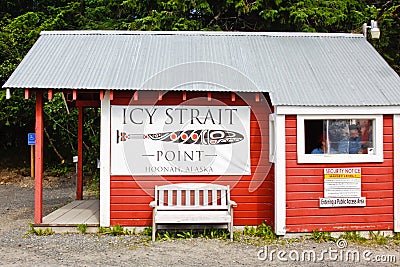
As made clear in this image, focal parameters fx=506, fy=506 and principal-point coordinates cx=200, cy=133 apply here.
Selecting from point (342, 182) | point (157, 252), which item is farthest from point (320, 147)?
point (157, 252)

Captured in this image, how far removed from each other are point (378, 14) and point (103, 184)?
11410 mm

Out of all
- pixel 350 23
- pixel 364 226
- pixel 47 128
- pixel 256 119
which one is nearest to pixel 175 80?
pixel 256 119

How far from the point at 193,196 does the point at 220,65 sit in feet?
8.03

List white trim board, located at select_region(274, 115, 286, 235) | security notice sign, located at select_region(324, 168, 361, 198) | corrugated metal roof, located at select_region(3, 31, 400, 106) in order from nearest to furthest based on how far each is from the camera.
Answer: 1. white trim board, located at select_region(274, 115, 286, 235)
2. security notice sign, located at select_region(324, 168, 361, 198)
3. corrugated metal roof, located at select_region(3, 31, 400, 106)

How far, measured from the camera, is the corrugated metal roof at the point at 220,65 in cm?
823

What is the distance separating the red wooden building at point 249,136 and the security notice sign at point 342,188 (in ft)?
0.05

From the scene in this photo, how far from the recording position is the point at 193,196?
27.7 feet

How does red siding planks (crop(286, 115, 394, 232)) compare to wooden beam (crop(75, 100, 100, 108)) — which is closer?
red siding planks (crop(286, 115, 394, 232))

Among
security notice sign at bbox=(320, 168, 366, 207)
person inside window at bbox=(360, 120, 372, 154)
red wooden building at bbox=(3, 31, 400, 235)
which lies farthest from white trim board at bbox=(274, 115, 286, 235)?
person inside window at bbox=(360, 120, 372, 154)

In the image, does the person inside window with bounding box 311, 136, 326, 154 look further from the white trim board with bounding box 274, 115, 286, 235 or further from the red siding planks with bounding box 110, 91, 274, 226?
the red siding planks with bounding box 110, 91, 274, 226

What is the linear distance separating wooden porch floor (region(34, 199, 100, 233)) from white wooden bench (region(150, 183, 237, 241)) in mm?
1166

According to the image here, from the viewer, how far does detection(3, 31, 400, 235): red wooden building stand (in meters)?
8.05

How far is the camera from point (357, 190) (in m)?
8.12

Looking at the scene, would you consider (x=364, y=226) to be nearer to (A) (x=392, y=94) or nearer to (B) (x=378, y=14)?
(A) (x=392, y=94)
